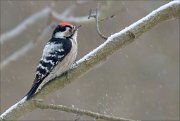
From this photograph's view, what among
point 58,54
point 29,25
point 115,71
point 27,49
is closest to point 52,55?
point 58,54

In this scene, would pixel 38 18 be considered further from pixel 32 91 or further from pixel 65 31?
pixel 32 91

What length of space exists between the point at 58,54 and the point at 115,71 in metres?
7.06

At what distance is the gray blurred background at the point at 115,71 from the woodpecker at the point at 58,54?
18.1 ft

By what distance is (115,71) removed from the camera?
1375 centimetres

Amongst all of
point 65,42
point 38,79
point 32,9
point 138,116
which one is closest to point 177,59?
point 138,116

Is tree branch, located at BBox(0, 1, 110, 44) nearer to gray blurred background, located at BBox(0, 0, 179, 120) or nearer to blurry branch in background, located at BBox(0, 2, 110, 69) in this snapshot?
blurry branch in background, located at BBox(0, 2, 110, 69)

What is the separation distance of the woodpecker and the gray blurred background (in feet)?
18.1

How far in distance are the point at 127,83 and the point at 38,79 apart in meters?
7.86

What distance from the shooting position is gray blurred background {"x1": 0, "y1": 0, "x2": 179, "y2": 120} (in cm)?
1280

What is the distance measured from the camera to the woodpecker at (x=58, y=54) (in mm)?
6160

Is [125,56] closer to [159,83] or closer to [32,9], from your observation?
[159,83]

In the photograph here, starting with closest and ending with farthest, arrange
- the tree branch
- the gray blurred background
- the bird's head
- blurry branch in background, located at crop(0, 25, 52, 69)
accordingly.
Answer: the bird's head
blurry branch in background, located at crop(0, 25, 52, 69)
the tree branch
the gray blurred background

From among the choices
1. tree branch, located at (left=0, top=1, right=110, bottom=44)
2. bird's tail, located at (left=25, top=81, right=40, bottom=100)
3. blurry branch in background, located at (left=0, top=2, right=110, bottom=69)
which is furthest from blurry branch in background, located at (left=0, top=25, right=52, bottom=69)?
bird's tail, located at (left=25, top=81, right=40, bottom=100)

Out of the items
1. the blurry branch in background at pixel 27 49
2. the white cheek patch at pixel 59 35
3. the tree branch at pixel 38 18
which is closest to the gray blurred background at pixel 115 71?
the tree branch at pixel 38 18
